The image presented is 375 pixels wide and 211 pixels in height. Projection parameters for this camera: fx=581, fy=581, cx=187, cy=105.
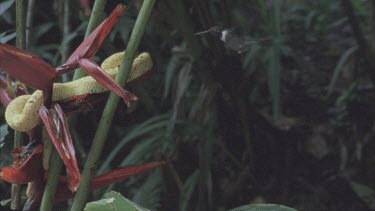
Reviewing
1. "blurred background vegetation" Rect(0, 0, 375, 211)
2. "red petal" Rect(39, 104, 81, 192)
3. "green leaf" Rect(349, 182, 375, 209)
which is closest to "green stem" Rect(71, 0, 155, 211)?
"red petal" Rect(39, 104, 81, 192)

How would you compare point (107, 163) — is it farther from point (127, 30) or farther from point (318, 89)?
point (318, 89)

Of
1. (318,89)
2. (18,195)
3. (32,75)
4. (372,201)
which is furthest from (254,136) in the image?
(32,75)

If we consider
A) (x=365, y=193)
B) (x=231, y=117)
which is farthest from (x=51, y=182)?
(x=365, y=193)

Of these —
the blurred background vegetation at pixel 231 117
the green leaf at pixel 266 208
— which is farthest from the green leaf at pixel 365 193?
the green leaf at pixel 266 208

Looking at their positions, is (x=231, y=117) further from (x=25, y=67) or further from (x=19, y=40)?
(x=25, y=67)

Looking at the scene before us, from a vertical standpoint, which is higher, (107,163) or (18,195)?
(18,195)

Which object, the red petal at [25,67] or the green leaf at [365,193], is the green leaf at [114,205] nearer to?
the red petal at [25,67]

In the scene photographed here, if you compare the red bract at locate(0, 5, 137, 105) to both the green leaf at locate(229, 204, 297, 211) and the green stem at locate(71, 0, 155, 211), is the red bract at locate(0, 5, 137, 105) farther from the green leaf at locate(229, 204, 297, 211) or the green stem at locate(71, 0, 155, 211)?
the green leaf at locate(229, 204, 297, 211)
